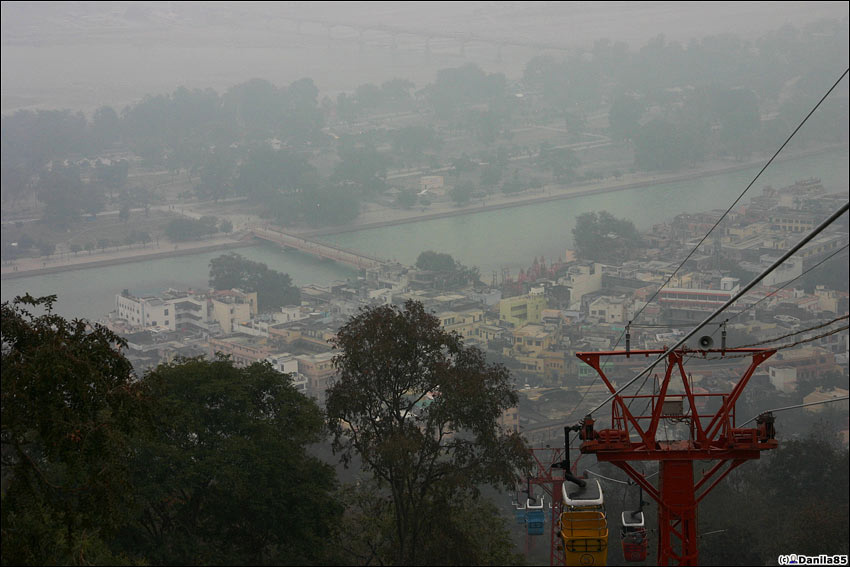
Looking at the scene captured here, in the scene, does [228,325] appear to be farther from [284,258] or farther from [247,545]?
[247,545]

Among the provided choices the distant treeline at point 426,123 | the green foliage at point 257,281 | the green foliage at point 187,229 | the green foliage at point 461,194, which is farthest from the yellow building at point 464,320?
the green foliage at point 461,194

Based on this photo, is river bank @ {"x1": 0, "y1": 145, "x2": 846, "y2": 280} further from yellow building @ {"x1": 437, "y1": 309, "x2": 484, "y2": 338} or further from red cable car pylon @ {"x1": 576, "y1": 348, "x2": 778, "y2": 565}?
red cable car pylon @ {"x1": 576, "y1": 348, "x2": 778, "y2": 565}

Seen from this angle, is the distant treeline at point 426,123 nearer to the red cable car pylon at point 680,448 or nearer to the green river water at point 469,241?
the green river water at point 469,241

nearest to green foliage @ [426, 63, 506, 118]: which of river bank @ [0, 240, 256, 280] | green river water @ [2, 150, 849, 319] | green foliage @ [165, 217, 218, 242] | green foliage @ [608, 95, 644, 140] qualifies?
green foliage @ [608, 95, 644, 140]

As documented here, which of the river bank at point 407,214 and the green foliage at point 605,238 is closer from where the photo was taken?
the green foliage at point 605,238

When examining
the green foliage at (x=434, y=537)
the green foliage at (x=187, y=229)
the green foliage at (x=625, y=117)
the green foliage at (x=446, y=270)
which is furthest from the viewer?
the green foliage at (x=625, y=117)

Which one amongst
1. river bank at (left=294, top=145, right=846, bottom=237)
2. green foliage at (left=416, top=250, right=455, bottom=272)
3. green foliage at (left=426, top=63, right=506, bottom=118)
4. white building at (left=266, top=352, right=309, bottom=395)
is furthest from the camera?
green foliage at (left=426, top=63, right=506, bottom=118)
